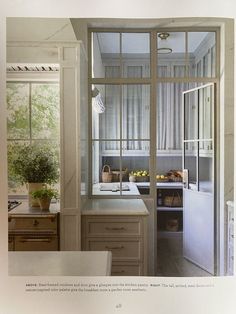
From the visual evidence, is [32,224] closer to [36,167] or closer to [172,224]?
[36,167]

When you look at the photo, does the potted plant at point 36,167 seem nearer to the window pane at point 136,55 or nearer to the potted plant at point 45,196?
the potted plant at point 45,196

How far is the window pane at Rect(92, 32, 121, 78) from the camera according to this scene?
724 millimetres

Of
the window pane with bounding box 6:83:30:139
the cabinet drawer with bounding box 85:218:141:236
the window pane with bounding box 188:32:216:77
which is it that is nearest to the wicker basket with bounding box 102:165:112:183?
the cabinet drawer with bounding box 85:218:141:236

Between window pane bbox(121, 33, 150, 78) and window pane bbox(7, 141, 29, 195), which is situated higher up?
window pane bbox(121, 33, 150, 78)

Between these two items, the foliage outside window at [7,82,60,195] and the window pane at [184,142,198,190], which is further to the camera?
the window pane at [184,142,198,190]

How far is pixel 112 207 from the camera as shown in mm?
754

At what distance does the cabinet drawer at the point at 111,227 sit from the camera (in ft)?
2.44

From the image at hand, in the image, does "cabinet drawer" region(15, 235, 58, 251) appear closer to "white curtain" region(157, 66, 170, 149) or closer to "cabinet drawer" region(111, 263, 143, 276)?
"cabinet drawer" region(111, 263, 143, 276)

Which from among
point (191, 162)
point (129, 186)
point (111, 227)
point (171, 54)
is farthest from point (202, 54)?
point (111, 227)

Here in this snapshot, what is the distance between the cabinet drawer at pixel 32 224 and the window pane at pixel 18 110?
0.67 ft

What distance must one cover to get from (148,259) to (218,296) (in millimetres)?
183

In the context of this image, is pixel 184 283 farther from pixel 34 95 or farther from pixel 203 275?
pixel 34 95

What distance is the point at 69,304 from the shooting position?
653mm

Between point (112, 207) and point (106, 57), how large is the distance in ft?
1.30
